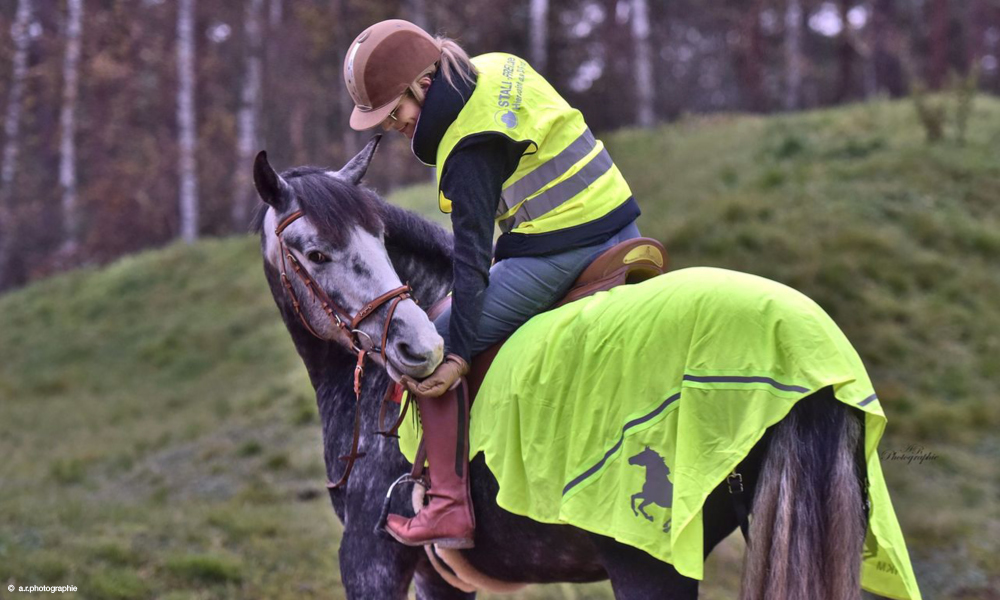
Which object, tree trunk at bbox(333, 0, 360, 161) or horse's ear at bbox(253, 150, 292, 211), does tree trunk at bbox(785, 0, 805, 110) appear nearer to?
tree trunk at bbox(333, 0, 360, 161)

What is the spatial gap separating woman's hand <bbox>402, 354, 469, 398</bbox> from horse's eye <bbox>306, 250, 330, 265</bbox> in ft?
1.61

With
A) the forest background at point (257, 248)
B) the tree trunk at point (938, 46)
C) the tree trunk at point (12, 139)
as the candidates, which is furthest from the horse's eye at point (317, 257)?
the tree trunk at point (12, 139)

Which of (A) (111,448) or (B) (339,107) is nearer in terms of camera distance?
(A) (111,448)

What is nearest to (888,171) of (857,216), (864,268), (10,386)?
(857,216)

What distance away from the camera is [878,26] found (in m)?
18.3

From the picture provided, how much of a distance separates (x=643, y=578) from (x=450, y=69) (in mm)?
1655

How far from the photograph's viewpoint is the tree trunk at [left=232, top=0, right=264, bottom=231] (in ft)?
61.5

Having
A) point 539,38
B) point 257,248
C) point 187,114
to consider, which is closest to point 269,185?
point 257,248

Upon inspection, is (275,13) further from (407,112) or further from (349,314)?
(349,314)

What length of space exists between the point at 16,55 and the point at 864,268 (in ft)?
59.5

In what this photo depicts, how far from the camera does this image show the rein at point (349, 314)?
9.22 feet

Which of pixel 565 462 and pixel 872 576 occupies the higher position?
pixel 565 462

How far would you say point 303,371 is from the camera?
9516 mm

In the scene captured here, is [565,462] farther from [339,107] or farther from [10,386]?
[339,107]
